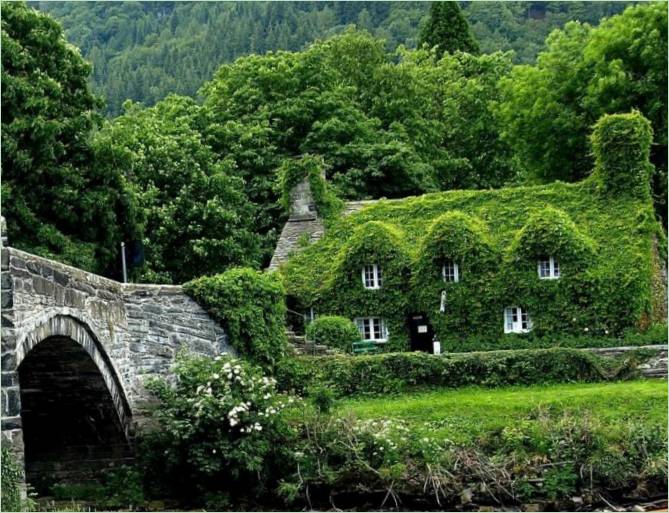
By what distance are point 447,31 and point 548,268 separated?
104 ft

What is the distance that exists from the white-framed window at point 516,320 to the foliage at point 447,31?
30123mm

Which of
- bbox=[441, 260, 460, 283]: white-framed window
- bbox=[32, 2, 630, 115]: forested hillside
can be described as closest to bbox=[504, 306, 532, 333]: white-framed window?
bbox=[441, 260, 460, 283]: white-framed window

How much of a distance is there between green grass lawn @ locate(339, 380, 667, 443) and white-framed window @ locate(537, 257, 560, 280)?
5.84 m

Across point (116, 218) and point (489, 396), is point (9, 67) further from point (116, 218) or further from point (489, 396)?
point (489, 396)

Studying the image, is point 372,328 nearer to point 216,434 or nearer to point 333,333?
point 333,333

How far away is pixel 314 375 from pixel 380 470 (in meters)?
5.48

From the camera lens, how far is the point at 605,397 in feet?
82.8

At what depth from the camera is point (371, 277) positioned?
34.1 metres

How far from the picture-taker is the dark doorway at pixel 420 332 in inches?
1325

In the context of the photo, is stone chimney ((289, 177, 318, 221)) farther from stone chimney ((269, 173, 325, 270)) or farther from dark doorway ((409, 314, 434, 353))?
dark doorway ((409, 314, 434, 353))

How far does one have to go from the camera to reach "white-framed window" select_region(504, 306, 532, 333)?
32.7m

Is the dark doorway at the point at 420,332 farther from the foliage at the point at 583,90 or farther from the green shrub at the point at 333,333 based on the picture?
the foliage at the point at 583,90

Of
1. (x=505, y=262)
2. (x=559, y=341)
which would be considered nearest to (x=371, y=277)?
(x=505, y=262)

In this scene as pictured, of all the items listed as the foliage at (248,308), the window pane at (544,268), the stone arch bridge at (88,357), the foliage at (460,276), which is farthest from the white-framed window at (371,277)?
the stone arch bridge at (88,357)
